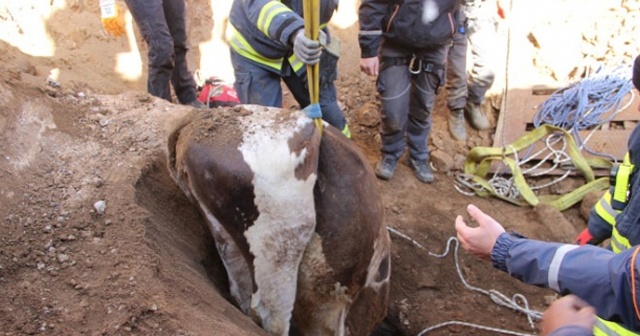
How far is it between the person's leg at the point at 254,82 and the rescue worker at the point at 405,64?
0.97 m

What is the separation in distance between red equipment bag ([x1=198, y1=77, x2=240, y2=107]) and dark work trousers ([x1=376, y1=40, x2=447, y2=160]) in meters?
1.32

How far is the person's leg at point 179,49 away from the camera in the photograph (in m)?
4.45

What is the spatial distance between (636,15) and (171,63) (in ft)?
Result: 14.6

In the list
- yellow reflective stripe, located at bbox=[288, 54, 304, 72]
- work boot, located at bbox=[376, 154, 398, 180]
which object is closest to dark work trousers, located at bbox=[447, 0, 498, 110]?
work boot, located at bbox=[376, 154, 398, 180]

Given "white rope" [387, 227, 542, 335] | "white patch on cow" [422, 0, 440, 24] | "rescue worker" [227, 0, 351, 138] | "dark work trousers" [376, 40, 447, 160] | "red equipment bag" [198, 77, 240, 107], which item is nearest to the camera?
"rescue worker" [227, 0, 351, 138]

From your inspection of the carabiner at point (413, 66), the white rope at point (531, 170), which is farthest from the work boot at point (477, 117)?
the carabiner at point (413, 66)

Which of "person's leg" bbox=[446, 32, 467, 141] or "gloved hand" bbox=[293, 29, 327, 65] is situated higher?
"gloved hand" bbox=[293, 29, 327, 65]

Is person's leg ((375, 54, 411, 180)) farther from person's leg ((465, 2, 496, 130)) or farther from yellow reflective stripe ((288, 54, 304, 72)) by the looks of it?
yellow reflective stripe ((288, 54, 304, 72))

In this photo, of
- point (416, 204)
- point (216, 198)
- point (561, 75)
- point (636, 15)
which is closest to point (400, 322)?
point (416, 204)

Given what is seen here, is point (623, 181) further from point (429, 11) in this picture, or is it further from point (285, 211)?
point (429, 11)

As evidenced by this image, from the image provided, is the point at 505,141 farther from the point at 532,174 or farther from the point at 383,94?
the point at 383,94

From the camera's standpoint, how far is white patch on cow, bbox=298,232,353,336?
7.66ft

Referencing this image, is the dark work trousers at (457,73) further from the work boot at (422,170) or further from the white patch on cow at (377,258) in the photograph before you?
the white patch on cow at (377,258)

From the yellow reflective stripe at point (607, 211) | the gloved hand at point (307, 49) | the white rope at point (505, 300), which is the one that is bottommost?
the white rope at point (505, 300)
